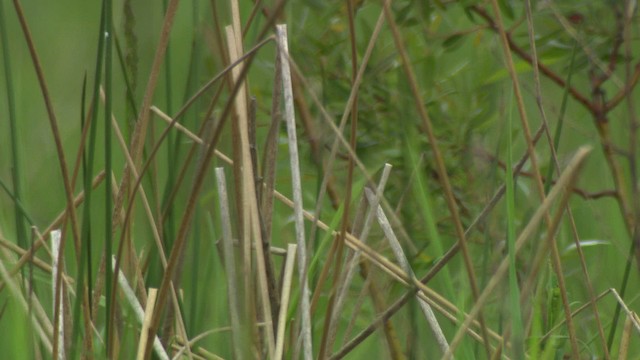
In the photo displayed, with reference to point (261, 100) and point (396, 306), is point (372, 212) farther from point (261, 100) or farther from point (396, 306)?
point (261, 100)

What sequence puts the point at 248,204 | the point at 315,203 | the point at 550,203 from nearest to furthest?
the point at 550,203 < the point at 248,204 < the point at 315,203

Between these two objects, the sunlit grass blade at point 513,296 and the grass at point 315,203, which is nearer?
the sunlit grass blade at point 513,296

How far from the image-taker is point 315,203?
63.3 inches

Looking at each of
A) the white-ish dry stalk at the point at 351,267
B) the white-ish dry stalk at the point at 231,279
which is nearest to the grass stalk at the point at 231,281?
the white-ish dry stalk at the point at 231,279

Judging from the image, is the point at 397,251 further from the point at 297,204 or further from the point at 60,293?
the point at 60,293

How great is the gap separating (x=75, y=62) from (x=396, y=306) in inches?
86.2

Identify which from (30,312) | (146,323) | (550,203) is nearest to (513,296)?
(550,203)

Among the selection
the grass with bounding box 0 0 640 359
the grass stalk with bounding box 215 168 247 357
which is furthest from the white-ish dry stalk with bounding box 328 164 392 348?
the grass stalk with bounding box 215 168 247 357

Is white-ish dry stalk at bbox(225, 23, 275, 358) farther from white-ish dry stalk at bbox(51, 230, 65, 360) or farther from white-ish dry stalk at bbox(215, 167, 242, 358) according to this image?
white-ish dry stalk at bbox(51, 230, 65, 360)

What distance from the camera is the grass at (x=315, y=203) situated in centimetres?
97

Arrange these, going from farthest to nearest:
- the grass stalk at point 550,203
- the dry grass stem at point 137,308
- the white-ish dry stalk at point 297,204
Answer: the dry grass stem at point 137,308, the white-ish dry stalk at point 297,204, the grass stalk at point 550,203

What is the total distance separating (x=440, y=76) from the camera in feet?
6.34

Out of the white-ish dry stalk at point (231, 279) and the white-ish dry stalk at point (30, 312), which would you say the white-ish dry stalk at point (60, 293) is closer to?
the white-ish dry stalk at point (30, 312)

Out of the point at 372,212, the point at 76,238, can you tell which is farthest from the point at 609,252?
the point at 76,238
